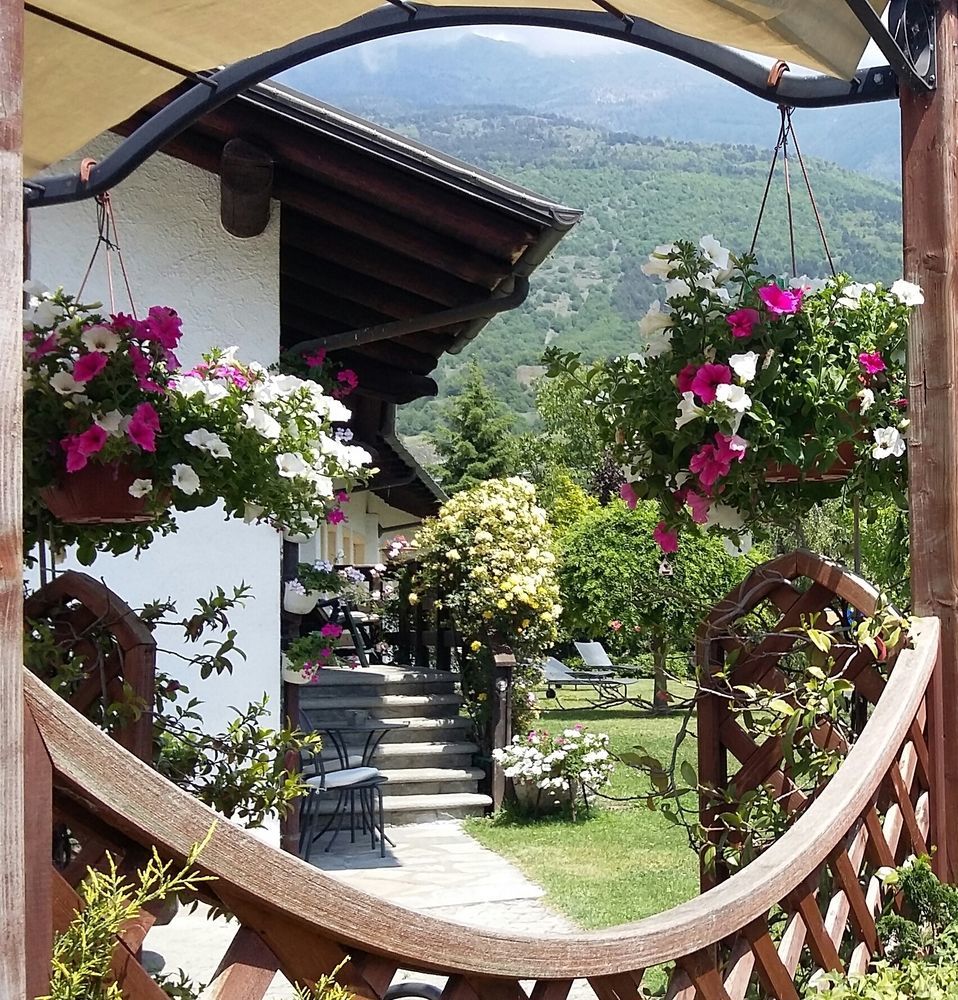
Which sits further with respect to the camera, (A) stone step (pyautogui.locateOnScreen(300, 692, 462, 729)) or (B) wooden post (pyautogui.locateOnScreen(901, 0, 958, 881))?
(A) stone step (pyautogui.locateOnScreen(300, 692, 462, 729))

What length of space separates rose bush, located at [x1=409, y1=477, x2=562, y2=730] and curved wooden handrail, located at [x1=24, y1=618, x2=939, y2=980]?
6451 millimetres

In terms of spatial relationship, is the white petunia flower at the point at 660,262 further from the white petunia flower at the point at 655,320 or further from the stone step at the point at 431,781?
the stone step at the point at 431,781

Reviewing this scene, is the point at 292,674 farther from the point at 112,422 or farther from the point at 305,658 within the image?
the point at 112,422

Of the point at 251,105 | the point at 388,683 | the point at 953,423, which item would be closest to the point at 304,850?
the point at 388,683

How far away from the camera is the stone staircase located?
7.74 m

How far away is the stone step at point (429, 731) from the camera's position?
826 cm

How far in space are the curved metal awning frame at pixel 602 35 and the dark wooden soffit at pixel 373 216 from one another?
264cm

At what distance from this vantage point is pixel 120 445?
2.35 metres

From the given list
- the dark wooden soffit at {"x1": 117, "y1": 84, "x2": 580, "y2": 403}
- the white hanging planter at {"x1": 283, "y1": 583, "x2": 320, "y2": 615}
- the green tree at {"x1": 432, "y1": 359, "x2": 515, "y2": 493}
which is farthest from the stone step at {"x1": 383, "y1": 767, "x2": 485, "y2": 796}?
the green tree at {"x1": 432, "y1": 359, "x2": 515, "y2": 493}

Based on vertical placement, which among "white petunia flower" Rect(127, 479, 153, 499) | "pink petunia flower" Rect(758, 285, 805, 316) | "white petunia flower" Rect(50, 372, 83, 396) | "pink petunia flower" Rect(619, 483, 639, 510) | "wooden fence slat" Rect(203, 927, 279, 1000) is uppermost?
"pink petunia flower" Rect(758, 285, 805, 316)

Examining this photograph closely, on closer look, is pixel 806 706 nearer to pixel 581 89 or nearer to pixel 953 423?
pixel 953 423

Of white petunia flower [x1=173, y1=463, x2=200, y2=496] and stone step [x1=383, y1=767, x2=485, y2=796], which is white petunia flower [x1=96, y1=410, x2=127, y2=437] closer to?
white petunia flower [x1=173, y1=463, x2=200, y2=496]

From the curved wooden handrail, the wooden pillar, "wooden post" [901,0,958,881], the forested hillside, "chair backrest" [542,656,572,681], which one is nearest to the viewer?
the wooden pillar

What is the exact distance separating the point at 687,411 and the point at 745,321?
0.19 metres
